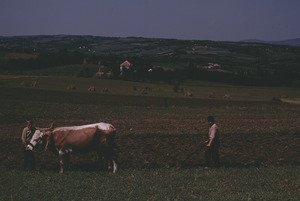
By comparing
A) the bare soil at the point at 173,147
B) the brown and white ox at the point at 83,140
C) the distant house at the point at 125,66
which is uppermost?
the brown and white ox at the point at 83,140

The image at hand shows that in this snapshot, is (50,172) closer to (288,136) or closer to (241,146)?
(241,146)

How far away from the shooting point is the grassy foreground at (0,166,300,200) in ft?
41.5

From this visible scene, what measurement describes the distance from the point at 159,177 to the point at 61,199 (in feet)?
14.7

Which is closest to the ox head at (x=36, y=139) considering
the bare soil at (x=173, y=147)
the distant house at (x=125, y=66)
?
the bare soil at (x=173, y=147)

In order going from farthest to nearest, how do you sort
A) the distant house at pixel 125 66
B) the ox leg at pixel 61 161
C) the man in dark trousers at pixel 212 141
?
1. the distant house at pixel 125 66
2. the man in dark trousers at pixel 212 141
3. the ox leg at pixel 61 161

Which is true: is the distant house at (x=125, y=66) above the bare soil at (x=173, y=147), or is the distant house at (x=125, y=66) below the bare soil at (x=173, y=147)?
above

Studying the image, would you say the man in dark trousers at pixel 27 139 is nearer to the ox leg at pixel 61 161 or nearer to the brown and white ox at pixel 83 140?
the brown and white ox at pixel 83 140

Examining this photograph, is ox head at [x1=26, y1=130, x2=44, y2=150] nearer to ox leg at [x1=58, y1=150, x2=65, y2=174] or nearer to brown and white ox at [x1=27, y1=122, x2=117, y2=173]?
brown and white ox at [x1=27, y1=122, x2=117, y2=173]

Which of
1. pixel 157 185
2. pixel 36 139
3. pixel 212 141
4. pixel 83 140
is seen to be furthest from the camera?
pixel 212 141

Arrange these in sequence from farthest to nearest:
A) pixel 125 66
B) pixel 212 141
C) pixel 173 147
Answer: pixel 125 66 < pixel 173 147 < pixel 212 141

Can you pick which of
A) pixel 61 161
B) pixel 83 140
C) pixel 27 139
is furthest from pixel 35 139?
pixel 83 140

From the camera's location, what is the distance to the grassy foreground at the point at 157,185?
12.7 meters

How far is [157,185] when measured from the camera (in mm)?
14102

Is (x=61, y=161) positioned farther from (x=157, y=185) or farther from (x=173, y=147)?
(x=173, y=147)
